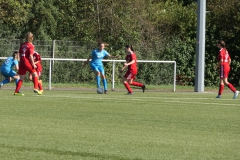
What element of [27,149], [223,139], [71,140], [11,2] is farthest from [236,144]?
[11,2]

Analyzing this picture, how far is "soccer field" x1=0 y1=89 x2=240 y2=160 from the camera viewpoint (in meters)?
8.28

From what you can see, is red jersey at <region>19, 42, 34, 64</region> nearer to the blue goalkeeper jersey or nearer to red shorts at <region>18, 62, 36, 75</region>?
red shorts at <region>18, 62, 36, 75</region>

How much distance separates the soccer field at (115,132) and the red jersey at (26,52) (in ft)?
16.1

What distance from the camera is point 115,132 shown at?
10578mm

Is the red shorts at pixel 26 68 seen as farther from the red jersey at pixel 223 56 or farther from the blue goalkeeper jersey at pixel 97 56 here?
the red jersey at pixel 223 56

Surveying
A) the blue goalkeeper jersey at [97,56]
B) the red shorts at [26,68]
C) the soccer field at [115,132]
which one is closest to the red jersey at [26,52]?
the red shorts at [26,68]

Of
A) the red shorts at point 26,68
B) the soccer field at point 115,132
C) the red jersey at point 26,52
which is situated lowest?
the soccer field at point 115,132

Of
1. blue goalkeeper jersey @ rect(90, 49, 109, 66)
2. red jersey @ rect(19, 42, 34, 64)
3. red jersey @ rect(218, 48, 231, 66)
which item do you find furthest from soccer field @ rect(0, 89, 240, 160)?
blue goalkeeper jersey @ rect(90, 49, 109, 66)

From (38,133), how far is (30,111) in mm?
4215

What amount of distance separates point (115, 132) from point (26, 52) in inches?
442

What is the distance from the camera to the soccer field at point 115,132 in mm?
8281

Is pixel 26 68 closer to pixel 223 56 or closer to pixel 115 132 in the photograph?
pixel 223 56

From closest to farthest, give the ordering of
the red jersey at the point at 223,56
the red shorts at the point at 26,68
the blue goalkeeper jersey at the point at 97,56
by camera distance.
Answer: the red shorts at the point at 26,68
the red jersey at the point at 223,56
the blue goalkeeper jersey at the point at 97,56

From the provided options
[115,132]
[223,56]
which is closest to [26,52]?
[223,56]
